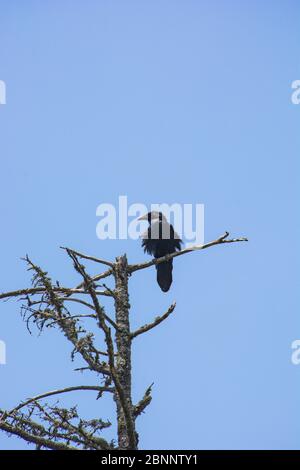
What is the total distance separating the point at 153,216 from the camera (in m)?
12.9

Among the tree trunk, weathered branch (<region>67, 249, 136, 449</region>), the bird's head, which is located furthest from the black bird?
weathered branch (<region>67, 249, 136, 449</region>)

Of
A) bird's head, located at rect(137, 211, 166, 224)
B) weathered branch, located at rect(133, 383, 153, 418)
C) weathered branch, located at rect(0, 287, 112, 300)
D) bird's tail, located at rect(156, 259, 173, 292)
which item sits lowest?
weathered branch, located at rect(133, 383, 153, 418)

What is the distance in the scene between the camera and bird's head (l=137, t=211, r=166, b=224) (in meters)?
12.8

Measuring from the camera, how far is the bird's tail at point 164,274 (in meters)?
12.4

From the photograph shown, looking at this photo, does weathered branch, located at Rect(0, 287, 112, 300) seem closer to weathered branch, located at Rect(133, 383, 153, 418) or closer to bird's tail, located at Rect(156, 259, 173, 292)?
weathered branch, located at Rect(133, 383, 153, 418)

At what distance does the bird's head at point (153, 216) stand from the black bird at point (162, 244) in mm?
183

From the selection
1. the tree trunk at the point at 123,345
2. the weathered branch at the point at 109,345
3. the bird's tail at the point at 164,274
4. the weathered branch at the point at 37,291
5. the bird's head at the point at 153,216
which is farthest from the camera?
the bird's head at the point at 153,216

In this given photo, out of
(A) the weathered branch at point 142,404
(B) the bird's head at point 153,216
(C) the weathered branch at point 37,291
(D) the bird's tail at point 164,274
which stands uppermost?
(B) the bird's head at point 153,216

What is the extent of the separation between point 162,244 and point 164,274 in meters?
0.48

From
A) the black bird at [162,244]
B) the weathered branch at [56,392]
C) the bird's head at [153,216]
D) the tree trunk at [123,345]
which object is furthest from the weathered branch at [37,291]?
the bird's head at [153,216]

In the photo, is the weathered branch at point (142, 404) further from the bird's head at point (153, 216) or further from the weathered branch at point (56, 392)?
the bird's head at point (153, 216)

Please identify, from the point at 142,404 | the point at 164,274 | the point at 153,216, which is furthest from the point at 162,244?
the point at 142,404
